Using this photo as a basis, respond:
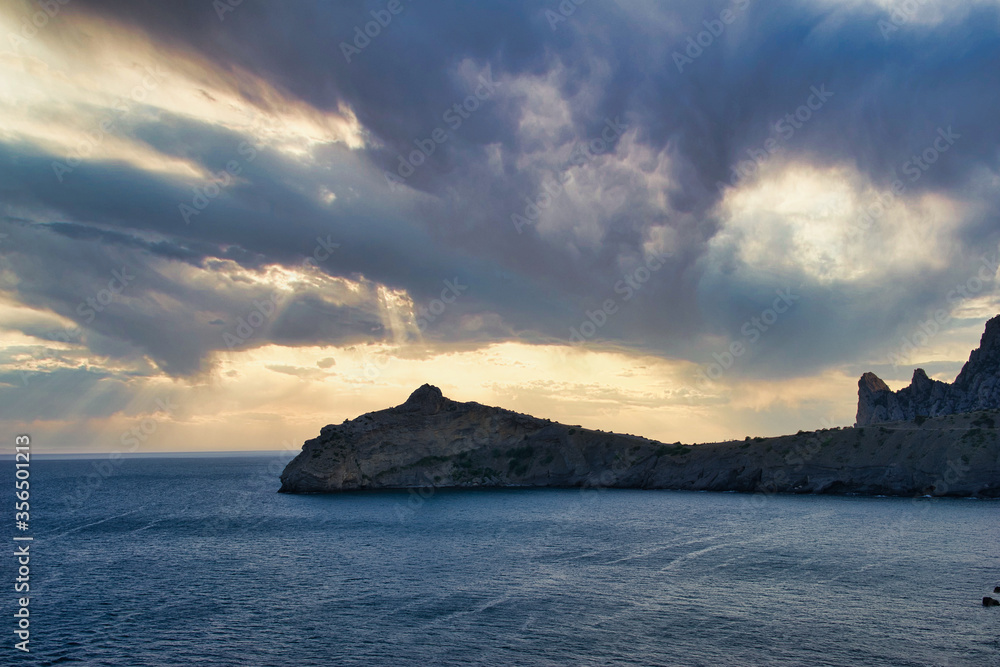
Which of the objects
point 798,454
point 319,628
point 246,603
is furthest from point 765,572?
point 798,454

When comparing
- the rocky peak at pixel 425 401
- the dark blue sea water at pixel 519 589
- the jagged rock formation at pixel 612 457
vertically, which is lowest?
the dark blue sea water at pixel 519 589

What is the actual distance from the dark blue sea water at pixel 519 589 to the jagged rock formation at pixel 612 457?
87.1 feet

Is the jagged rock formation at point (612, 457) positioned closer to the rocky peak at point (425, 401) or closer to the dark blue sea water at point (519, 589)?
the rocky peak at point (425, 401)

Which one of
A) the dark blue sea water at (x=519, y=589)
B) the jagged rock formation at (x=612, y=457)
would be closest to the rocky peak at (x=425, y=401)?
the jagged rock formation at (x=612, y=457)

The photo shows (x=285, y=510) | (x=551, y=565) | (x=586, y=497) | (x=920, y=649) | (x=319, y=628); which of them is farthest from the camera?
(x=586, y=497)

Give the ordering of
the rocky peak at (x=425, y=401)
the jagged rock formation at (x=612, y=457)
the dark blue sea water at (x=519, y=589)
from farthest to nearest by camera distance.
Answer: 1. the rocky peak at (x=425, y=401)
2. the jagged rock formation at (x=612, y=457)
3. the dark blue sea water at (x=519, y=589)

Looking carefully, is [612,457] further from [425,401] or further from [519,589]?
[519,589]

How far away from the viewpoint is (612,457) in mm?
173000

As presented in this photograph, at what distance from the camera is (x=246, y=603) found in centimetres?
5428

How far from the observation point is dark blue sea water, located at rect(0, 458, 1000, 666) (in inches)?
1658

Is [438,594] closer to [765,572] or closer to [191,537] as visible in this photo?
[765,572]

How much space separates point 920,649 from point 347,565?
52305 mm

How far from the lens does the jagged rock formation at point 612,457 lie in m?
134

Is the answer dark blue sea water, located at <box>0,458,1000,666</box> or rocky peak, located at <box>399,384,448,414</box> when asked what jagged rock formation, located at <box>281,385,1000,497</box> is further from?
dark blue sea water, located at <box>0,458,1000,666</box>
